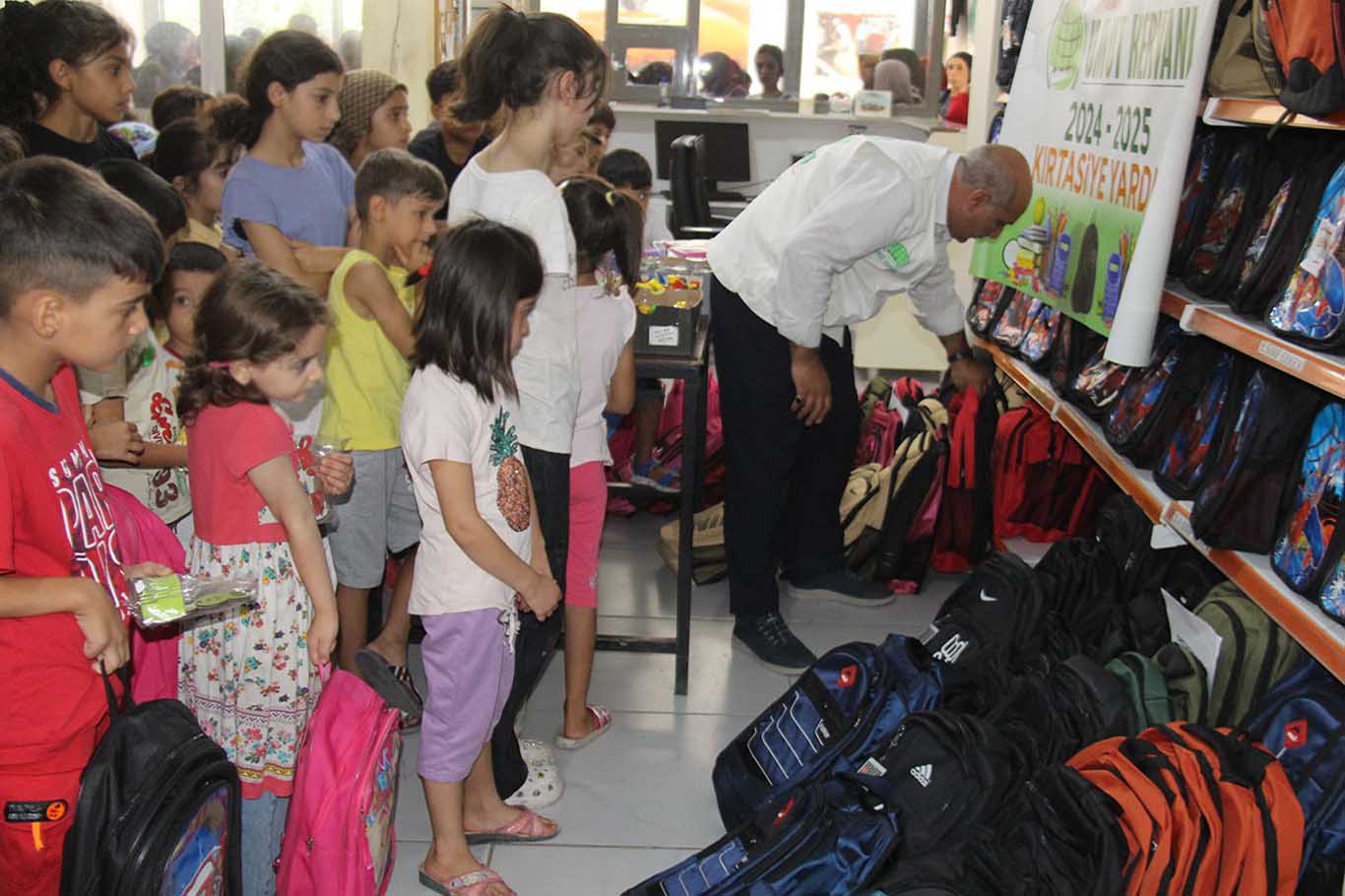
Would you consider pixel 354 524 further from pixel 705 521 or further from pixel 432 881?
pixel 705 521

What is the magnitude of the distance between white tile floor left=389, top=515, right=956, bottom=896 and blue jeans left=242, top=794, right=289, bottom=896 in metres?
0.32

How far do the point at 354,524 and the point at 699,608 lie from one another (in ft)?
4.47

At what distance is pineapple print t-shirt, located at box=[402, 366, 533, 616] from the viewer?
207 cm

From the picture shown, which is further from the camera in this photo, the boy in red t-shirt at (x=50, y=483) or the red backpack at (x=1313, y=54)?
the red backpack at (x=1313, y=54)

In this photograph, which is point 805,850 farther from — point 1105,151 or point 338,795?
point 1105,151

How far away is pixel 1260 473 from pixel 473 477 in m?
1.41

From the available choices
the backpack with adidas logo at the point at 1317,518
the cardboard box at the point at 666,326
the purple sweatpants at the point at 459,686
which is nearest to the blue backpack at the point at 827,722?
the purple sweatpants at the point at 459,686

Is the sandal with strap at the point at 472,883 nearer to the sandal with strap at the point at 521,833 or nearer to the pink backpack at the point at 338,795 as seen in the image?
the sandal with strap at the point at 521,833

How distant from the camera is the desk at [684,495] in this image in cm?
296

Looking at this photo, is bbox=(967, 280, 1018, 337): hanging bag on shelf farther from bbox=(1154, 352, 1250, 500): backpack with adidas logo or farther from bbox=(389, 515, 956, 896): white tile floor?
bbox=(1154, 352, 1250, 500): backpack with adidas logo

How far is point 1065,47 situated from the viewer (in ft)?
11.0

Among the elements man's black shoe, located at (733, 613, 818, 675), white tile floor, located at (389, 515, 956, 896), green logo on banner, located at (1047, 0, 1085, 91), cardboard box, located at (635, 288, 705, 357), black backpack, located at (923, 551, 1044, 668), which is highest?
green logo on banner, located at (1047, 0, 1085, 91)

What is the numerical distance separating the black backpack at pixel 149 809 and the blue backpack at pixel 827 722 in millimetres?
1096

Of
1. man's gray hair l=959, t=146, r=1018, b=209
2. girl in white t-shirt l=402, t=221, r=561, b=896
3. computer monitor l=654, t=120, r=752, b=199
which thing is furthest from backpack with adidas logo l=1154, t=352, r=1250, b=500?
computer monitor l=654, t=120, r=752, b=199
